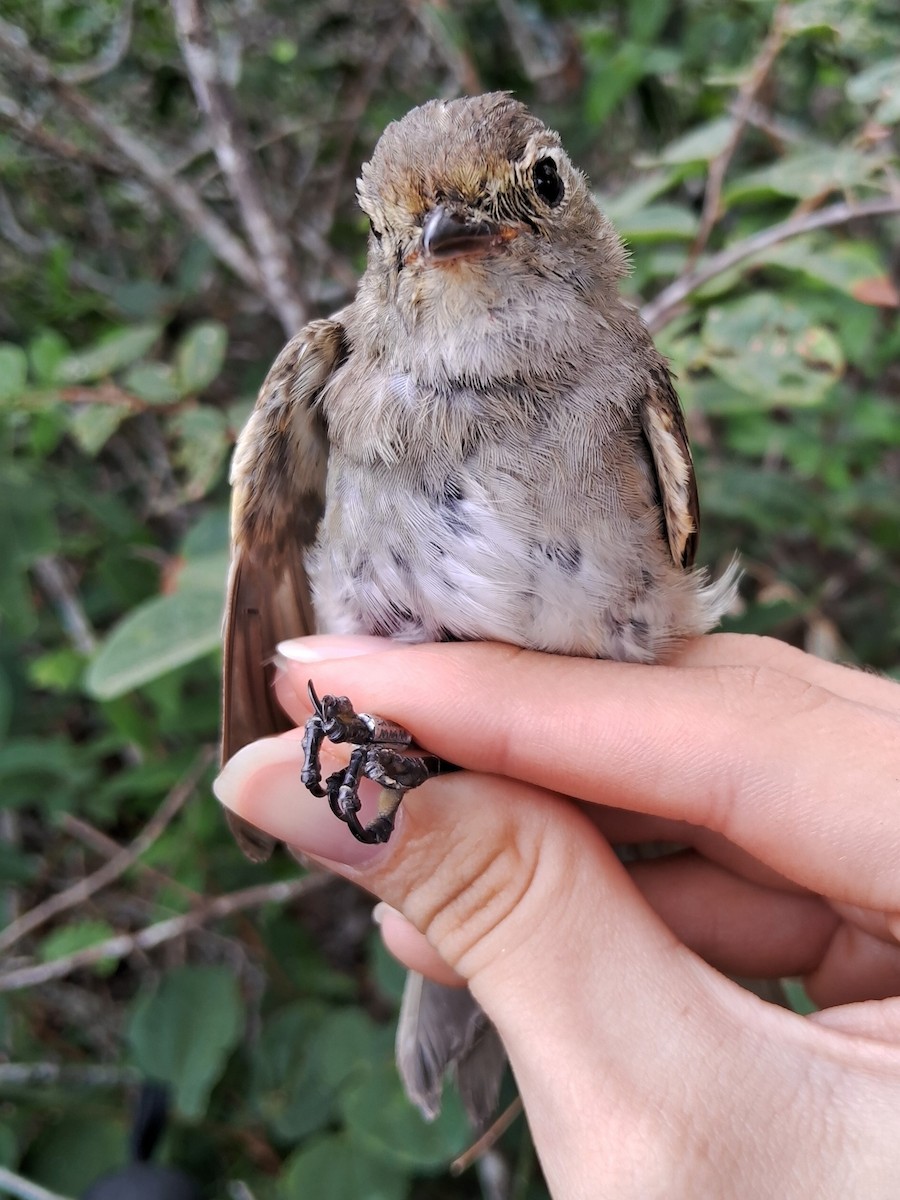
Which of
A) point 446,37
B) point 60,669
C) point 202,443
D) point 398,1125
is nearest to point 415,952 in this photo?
point 398,1125

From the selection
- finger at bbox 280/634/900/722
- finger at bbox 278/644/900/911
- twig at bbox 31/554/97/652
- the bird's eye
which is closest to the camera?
finger at bbox 278/644/900/911

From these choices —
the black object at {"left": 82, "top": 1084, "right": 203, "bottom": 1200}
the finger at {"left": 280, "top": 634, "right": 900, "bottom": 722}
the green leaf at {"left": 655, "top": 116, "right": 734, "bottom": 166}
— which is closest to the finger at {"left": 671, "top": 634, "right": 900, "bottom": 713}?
the finger at {"left": 280, "top": 634, "right": 900, "bottom": 722}

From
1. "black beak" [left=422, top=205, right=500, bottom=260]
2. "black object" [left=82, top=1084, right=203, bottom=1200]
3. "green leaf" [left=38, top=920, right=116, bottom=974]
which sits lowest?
"black object" [left=82, top=1084, right=203, bottom=1200]

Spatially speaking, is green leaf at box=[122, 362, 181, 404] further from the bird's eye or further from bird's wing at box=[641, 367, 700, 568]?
bird's wing at box=[641, 367, 700, 568]

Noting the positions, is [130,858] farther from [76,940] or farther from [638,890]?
[638,890]

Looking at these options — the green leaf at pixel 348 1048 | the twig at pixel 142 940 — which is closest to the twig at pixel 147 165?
the twig at pixel 142 940

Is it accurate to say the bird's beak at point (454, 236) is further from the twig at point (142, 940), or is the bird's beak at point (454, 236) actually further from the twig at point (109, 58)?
the twig at point (142, 940)

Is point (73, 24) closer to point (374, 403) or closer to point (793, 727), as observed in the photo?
point (374, 403)
